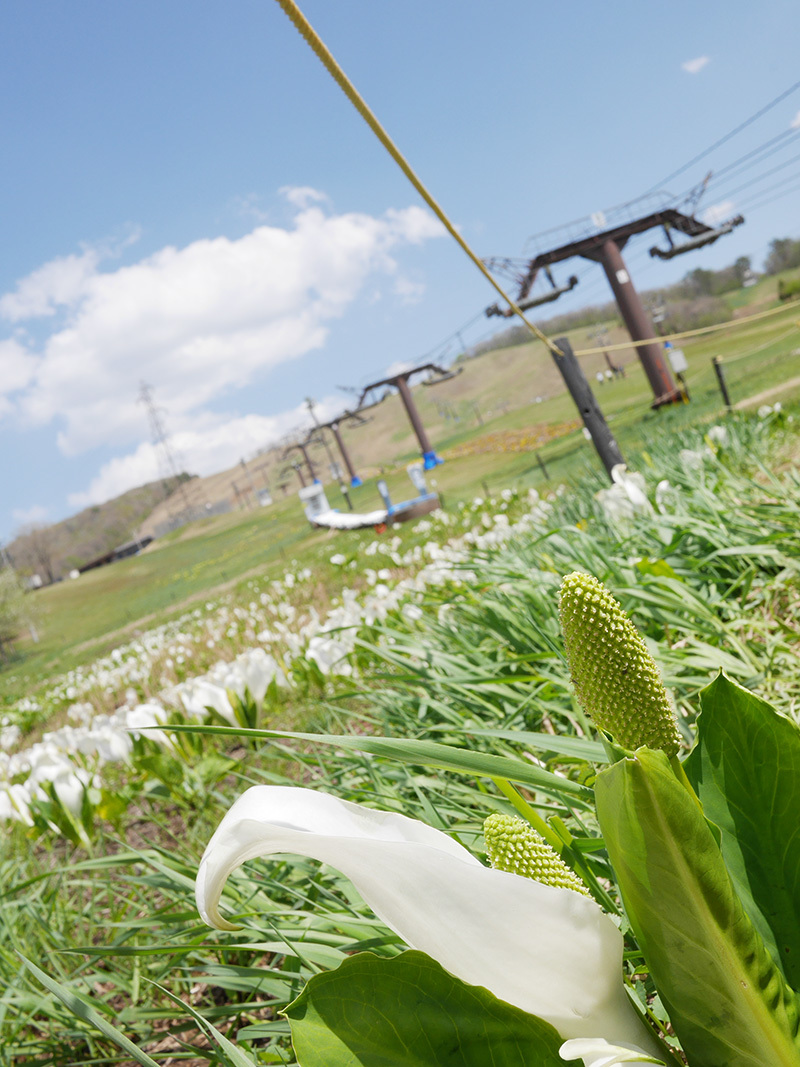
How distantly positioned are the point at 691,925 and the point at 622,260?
2347 cm

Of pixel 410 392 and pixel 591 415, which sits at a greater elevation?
pixel 410 392

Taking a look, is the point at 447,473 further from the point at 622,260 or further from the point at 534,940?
the point at 534,940

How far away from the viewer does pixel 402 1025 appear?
19.8 inches

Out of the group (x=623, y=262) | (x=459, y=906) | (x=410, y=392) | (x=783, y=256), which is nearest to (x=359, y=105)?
(x=459, y=906)

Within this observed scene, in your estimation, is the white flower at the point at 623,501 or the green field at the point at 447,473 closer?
the white flower at the point at 623,501

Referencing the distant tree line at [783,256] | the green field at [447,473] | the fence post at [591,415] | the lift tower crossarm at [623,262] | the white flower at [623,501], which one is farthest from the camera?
the distant tree line at [783,256]

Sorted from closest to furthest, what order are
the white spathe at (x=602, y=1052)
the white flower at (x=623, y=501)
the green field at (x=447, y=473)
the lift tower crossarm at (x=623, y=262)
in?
the white spathe at (x=602, y=1052) → the white flower at (x=623, y=501) → the green field at (x=447, y=473) → the lift tower crossarm at (x=623, y=262)

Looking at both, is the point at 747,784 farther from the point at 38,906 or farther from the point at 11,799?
the point at 11,799

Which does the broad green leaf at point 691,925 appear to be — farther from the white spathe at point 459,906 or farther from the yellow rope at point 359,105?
the yellow rope at point 359,105

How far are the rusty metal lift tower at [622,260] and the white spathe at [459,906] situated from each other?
2156 cm

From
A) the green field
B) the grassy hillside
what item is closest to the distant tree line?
the green field

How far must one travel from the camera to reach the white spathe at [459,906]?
0.47m

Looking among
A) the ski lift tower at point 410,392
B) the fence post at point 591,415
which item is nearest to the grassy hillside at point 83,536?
the ski lift tower at point 410,392

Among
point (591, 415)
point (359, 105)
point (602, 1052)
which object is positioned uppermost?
point (359, 105)
